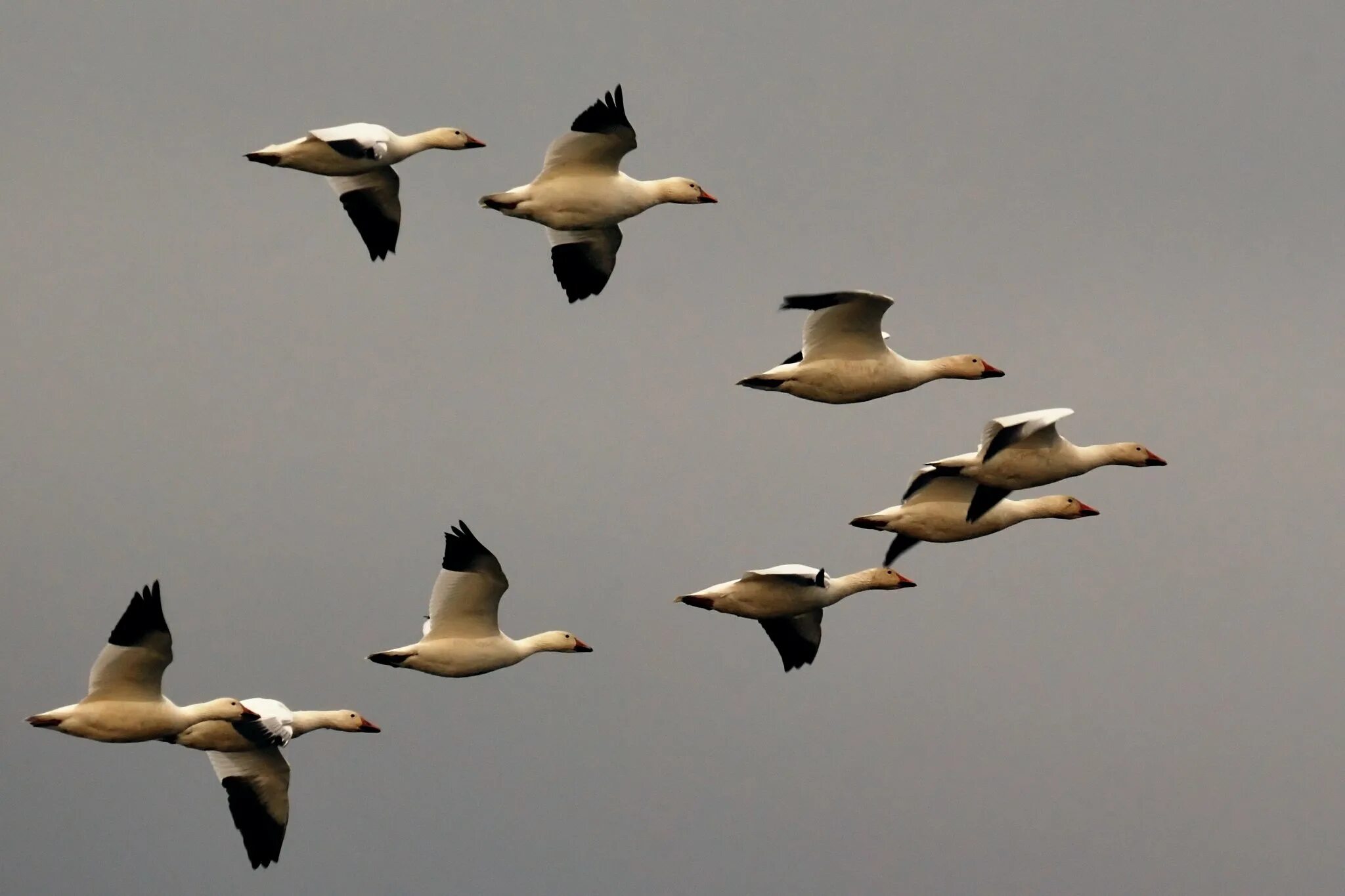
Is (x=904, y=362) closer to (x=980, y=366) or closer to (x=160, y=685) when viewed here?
(x=980, y=366)

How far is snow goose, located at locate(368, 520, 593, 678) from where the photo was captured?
26.5 meters

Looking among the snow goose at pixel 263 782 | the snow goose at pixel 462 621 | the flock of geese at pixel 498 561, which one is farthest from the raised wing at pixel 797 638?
the snow goose at pixel 263 782

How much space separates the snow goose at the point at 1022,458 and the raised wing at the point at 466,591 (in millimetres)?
4436

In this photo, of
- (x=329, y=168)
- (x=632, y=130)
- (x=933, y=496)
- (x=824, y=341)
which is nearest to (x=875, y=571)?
(x=933, y=496)

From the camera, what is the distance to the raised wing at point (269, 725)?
2556 centimetres

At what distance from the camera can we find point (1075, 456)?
83.6 ft

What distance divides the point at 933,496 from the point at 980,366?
140 cm

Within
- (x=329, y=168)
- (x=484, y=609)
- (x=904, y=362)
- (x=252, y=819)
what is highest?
(x=329, y=168)

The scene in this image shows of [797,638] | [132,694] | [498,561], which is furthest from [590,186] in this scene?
[132,694]

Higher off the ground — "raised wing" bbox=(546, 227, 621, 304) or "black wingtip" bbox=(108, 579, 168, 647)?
"raised wing" bbox=(546, 227, 621, 304)

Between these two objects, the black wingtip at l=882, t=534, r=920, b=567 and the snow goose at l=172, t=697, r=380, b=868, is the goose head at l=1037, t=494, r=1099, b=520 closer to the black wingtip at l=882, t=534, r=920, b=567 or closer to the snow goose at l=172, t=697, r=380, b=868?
the black wingtip at l=882, t=534, r=920, b=567

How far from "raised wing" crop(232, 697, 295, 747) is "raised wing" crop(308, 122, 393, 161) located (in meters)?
5.45

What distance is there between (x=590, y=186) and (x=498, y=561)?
12.6ft

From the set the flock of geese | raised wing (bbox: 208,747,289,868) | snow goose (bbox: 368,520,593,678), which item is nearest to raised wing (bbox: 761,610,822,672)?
the flock of geese
